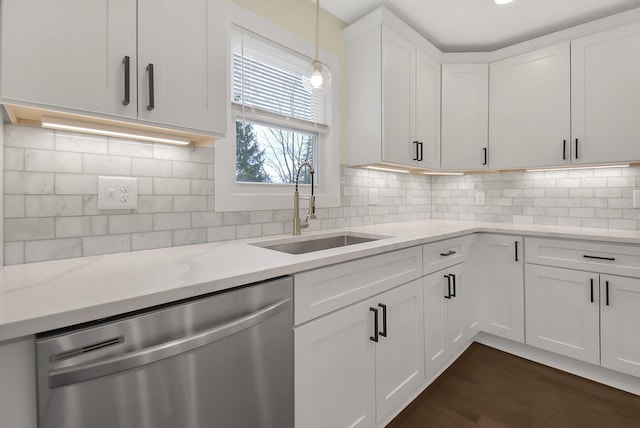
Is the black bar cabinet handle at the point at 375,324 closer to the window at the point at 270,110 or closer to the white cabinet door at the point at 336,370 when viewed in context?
the white cabinet door at the point at 336,370

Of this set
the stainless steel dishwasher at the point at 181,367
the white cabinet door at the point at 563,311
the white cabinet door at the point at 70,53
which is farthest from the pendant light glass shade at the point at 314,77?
the white cabinet door at the point at 563,311

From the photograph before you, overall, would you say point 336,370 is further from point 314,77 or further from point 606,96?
point 606,96

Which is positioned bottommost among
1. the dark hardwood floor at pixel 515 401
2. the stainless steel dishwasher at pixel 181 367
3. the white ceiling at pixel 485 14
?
the dark hardwood floor at pixel 515 401

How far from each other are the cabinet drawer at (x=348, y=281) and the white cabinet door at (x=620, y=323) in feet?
4.25

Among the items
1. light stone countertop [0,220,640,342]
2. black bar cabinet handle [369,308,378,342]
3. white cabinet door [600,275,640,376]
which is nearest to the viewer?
light stone countertop [0,220,640,342]

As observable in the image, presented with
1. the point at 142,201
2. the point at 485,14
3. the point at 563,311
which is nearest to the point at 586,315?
the point at 563,311

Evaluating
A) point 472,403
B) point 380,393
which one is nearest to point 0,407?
point 380,393

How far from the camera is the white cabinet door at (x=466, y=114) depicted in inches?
102

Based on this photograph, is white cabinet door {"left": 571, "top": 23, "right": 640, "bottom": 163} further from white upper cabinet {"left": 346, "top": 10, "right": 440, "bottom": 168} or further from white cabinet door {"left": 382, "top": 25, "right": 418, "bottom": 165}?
white cabinet door {"left": 382, "top": 25, "right": 418, "bottom": 165}

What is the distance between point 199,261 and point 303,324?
44cm

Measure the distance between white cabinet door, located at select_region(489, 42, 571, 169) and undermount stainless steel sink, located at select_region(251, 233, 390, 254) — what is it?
4.88 ft

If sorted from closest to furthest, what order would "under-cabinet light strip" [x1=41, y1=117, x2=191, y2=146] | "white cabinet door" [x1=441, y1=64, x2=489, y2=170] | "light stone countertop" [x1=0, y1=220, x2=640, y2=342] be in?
"light stone countertop" [x1=0, y1=220, x2=640, y2=342] → "under-cabinet light strip" [x1=41, y1=117, x2=191, y2=146] → "white cabinet door" [x1=441, y1=64, x2=489, y2=170]

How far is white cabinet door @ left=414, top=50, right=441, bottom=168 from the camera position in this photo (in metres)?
2.38

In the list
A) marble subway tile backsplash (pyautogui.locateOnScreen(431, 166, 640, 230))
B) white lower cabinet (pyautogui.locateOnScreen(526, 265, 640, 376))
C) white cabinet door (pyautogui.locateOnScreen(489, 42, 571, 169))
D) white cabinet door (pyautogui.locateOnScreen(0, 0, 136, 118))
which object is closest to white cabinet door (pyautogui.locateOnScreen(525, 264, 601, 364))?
white lower cabinet (pyautogui.locateOnScreen(526, 265, 640, 376))
